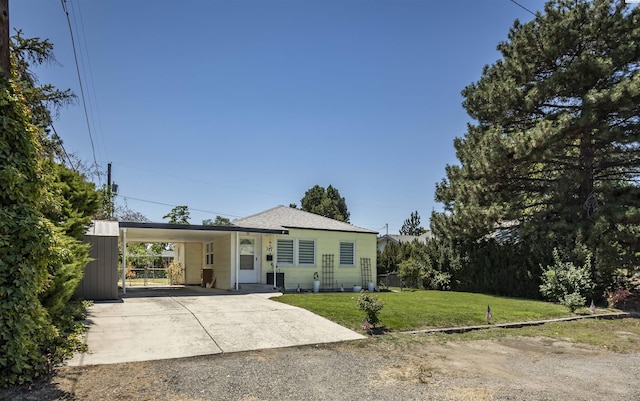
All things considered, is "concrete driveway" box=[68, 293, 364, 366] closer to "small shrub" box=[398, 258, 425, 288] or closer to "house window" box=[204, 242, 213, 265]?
"house window" box=[204, 242, 213, 265]

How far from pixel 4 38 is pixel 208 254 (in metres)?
15.2

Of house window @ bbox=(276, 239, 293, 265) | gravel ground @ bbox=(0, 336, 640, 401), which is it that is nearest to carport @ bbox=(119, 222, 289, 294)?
house window @ bbox=(276, 239, 293, 265)

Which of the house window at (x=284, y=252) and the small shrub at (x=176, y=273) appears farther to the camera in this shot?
the small shrub at (x=176, y=273)

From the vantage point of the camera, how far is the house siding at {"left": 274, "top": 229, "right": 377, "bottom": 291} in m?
17.4

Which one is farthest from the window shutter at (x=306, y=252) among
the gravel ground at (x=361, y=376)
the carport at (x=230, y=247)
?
the gravel ground at (x=361, y=376)

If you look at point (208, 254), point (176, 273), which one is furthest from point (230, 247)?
point (176, 273)

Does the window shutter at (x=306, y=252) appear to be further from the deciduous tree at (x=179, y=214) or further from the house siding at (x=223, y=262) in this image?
the deciduous tree at (x=179, y=214)

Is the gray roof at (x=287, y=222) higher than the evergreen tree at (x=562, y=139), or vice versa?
the evergreen tree at (x=562, y=139)

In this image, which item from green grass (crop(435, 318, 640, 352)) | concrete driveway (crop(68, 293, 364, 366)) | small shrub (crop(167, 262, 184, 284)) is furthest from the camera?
small shrub (crop(167, 262, 184, 284))

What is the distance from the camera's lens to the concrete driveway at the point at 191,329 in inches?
265

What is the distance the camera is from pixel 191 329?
26.9ft

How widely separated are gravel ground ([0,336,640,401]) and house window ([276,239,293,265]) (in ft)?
32.0

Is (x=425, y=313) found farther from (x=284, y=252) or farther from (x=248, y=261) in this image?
(x=248, y=261)

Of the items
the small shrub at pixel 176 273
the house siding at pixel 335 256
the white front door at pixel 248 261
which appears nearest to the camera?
the white front door at pixel 248 261
